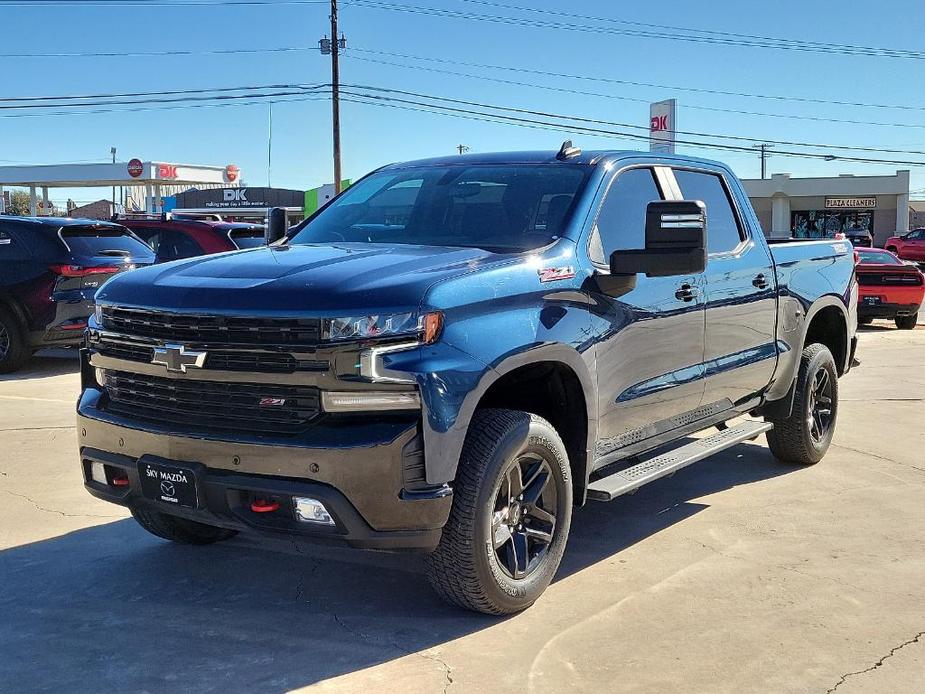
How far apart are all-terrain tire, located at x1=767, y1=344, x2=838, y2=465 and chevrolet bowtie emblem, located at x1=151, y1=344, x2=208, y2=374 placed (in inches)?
166

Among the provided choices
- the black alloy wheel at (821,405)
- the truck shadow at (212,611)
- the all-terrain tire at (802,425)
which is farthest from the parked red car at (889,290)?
the truck shadow at (212,611)

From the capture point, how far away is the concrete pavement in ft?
11.8

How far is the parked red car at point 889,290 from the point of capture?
17.3 meters

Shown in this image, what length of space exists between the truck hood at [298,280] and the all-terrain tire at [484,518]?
24.6 inches

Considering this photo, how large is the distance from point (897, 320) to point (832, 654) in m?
15.9

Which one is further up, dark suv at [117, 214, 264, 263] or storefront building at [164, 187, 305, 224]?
storefront building at [164, 187, 305, 224]

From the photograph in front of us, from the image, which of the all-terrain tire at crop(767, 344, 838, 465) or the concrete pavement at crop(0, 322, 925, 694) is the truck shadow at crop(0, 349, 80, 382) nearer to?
the concrete pavement at crop(0, 322, 925, 694)

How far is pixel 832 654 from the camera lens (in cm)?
378

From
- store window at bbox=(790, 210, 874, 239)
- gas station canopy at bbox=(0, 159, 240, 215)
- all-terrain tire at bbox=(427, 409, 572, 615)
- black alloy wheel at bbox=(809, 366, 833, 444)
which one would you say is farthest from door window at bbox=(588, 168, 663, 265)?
store window at bbox=(790, 210, 874, 239)

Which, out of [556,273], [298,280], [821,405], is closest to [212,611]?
[298,280]

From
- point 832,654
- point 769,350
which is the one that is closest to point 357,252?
point 832,654

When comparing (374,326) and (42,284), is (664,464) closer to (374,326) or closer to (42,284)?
(374,326)

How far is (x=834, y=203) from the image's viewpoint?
199ft

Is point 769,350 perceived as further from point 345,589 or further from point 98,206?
point 98,206
